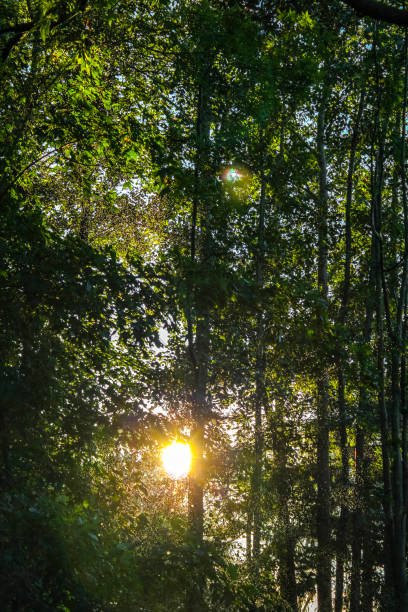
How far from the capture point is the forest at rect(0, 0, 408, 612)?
441 centimetres

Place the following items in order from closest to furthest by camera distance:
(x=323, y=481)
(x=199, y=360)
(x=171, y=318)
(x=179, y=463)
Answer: (x=171, y=318)
(x=199, y=360)
(x=179, y=463)
(x=323, y=481)

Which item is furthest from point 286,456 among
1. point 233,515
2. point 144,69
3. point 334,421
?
point 144,69

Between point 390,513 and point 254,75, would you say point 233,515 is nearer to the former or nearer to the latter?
point 390,513

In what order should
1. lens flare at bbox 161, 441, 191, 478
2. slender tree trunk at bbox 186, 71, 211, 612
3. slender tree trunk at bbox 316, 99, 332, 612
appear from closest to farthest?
slender tree trunk at bbox 186, 71, 211, 612 → lens flare at bbox 161, 441, 191, 478 → slender tree trunk at bbox 316, 99, 332, 612

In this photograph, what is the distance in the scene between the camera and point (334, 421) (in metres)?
10.0

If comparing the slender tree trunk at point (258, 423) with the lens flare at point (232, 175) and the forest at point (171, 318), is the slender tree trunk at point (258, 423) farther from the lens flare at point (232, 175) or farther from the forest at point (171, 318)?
the lens flare at point (232, 175)

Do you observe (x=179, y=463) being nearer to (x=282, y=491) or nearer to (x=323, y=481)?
(x=323, y=481)

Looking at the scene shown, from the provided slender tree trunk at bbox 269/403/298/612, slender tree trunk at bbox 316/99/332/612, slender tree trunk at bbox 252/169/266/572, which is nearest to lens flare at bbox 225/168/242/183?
slender tree trunk at bbox 252/169/266/572

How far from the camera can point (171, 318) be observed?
5.54m

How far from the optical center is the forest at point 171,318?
441cm

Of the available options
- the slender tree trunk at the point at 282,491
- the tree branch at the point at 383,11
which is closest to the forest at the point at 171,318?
the tree branch at the point at 383,11

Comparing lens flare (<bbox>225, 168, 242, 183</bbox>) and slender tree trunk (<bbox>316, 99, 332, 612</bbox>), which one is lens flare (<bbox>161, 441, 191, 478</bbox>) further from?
lens flare (<bbox>225, 168, 242, 183</bbox>)

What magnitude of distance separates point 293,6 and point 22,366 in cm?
565

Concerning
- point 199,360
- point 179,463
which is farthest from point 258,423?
point 199,360
